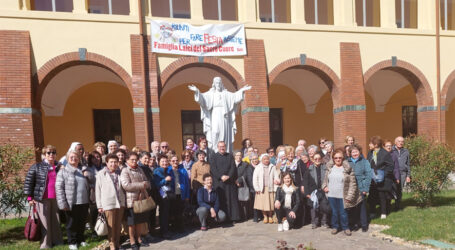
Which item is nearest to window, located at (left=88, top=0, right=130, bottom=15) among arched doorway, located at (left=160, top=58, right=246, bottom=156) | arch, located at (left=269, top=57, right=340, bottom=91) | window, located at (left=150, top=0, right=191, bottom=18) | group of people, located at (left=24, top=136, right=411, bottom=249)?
window, located at (left=150, top=0, right=191, bottom=18)

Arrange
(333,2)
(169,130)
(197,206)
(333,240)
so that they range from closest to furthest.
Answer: (333,240)
(197,206)
(333,2)
(169,130)

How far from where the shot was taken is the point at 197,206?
592 cm

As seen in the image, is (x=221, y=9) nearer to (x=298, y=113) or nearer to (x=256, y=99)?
(x=298, y=113)

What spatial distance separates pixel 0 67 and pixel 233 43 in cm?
674

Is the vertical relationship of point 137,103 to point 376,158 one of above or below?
above

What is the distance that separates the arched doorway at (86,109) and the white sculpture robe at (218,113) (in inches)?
232

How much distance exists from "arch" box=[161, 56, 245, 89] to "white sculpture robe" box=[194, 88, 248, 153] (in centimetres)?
283

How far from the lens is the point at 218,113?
716cm

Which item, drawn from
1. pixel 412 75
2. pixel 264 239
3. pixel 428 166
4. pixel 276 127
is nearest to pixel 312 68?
pixel 412 75

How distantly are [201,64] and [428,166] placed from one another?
6847 mm

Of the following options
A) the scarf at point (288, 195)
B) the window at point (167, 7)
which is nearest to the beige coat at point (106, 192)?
the scarf at point (288, 195)

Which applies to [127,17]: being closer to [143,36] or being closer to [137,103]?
[143,36]

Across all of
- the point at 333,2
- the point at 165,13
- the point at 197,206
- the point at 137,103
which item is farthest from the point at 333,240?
the point at 165,13

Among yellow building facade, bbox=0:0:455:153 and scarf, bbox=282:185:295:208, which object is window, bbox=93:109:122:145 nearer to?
yellow building facade, bbox=0:0:455:153
